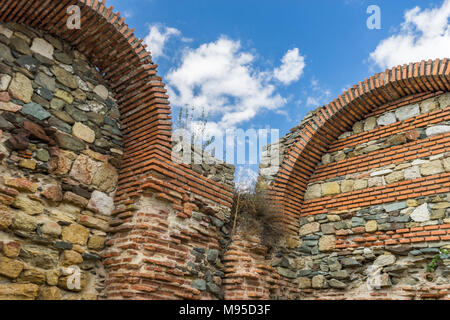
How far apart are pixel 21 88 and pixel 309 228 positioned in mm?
4423

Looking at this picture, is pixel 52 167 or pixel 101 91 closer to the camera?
pixel 52 167

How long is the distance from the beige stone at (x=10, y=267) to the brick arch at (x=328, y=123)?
3.66 meters

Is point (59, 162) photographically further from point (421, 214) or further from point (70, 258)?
point (421, 214)

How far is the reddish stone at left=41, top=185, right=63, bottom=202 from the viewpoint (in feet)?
14.0

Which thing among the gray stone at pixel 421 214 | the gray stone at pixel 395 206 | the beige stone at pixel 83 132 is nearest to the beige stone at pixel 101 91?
the beige stone at pixel 83 132

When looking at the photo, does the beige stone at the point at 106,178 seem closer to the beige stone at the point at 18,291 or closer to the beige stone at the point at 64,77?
the beige stone at the point at 64,77

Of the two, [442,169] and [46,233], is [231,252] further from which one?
[442,169]

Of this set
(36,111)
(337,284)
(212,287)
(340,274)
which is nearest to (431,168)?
(340,274)

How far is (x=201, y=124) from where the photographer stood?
7.14m

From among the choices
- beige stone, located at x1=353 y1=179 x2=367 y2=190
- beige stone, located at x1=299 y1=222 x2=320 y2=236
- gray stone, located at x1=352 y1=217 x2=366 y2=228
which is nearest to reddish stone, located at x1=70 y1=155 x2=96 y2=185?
beige stone, located at x1=299 y1=222 x2=320 y2=236

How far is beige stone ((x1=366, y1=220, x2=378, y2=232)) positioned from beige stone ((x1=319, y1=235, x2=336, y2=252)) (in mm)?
539

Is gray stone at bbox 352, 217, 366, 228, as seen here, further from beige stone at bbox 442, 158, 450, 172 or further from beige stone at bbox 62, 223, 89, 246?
beige stone at bbox 62, 223, 89, 246

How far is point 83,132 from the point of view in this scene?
4.89m

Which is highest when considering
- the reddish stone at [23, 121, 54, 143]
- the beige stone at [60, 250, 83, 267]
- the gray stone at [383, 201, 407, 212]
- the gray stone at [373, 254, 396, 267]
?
the reddish stone at [23, 121, 54, 143]
